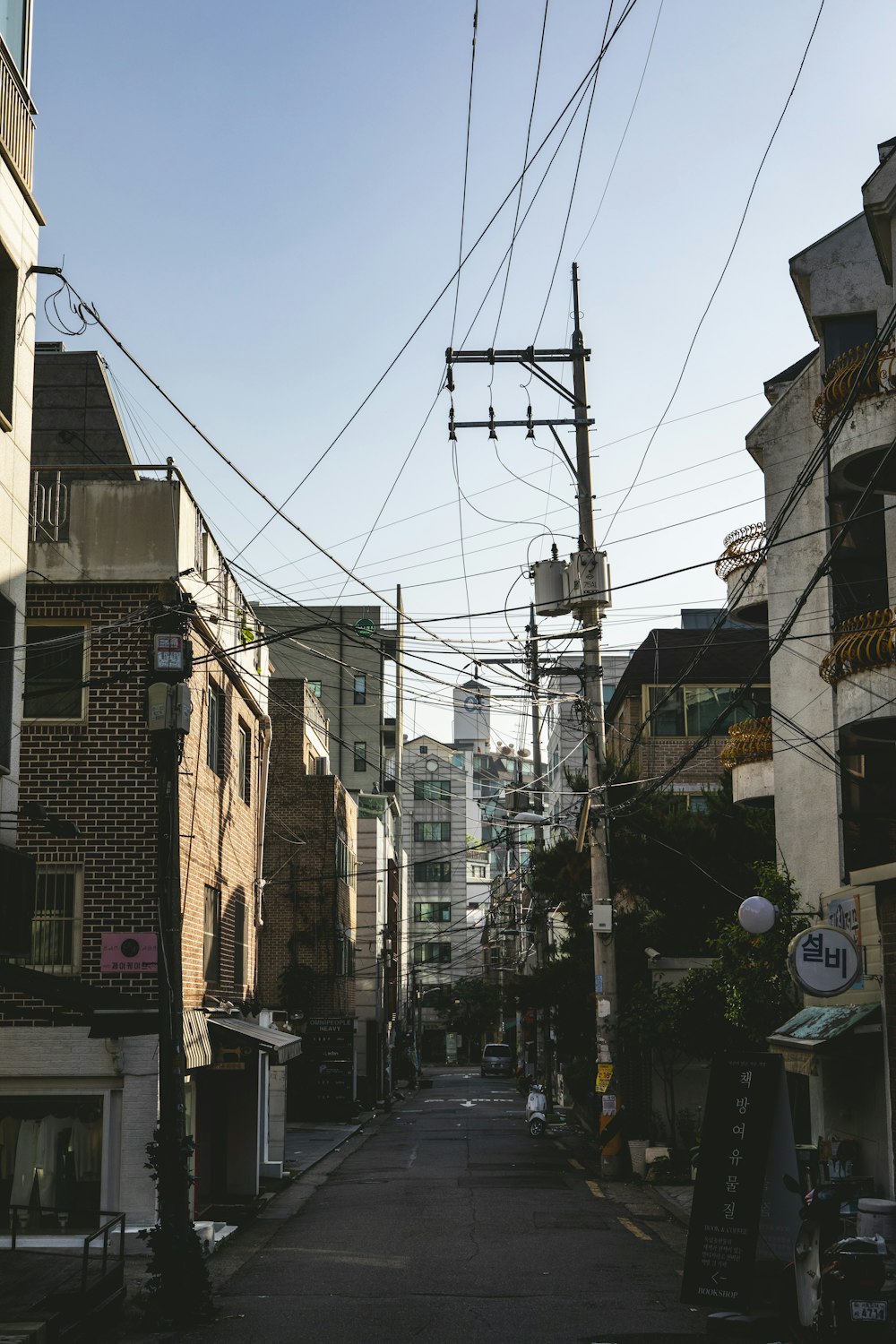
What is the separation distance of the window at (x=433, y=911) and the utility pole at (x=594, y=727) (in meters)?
78.4

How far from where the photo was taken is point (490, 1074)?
80875 millimetres

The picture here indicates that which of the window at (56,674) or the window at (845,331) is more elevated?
the window at (845,331)

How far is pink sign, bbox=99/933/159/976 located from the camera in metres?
16.6

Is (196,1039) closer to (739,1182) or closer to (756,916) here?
(756,916)

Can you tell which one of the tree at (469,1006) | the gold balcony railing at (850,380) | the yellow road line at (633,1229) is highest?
the gold balcony railing at (850,380)

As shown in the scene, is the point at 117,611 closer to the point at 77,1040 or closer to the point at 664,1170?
the point at 77,1040

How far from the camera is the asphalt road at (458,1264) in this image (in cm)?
1183

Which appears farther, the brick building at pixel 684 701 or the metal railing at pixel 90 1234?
the brick building at pixel 684 701

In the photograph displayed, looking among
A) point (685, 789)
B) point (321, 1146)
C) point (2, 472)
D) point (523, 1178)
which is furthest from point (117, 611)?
point (685, 789)

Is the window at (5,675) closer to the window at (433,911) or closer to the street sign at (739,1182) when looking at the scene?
the street sign at (739,1182)

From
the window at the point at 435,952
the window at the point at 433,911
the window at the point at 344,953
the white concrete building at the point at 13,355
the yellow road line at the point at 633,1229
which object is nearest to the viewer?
the white concrete building at the point at 13,355

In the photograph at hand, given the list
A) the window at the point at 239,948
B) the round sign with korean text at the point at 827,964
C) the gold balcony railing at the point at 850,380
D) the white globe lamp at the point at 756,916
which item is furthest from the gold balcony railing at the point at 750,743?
the round sign with korean text at the point at 827,964

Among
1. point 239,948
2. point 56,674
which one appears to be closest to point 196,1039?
point 56,674

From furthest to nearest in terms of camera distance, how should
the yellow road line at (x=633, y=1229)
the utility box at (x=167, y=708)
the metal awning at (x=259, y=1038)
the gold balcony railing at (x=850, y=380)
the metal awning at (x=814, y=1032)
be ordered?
the metal awning at (x=259, y=1038) → the gold balcony railing at (x=850, y=380) → the yellow road line at (x=633, y=1229) → the metal awning at (x=814, y=1032) → the utility box at (x=167, y=708)
